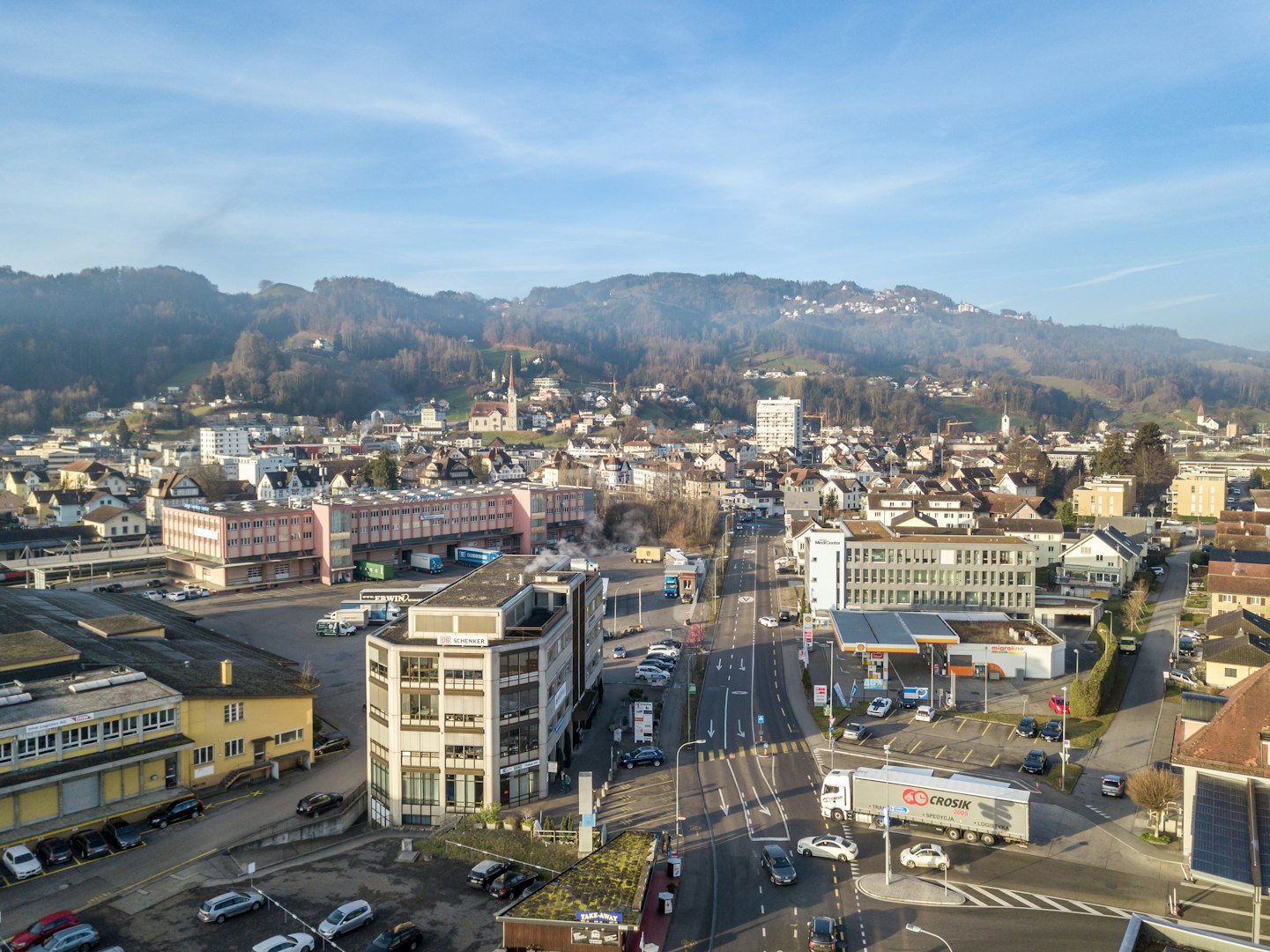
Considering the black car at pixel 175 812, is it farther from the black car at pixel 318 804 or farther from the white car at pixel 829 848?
the white car at pixel 829 848

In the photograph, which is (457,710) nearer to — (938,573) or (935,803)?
(935,803)

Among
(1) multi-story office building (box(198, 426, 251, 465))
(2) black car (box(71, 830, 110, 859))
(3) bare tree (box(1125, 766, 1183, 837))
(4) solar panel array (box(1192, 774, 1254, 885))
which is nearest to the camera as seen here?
(4) solar panel array (box(1192, 774, 1254, 885))

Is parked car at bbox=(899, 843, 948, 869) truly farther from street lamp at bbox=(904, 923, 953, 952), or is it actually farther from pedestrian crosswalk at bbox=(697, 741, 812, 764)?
pedestrian crosswalk at bbox=(697, 741, 812, 764)

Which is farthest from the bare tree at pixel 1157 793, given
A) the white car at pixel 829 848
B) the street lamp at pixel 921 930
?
the street lamp at pixel 921 930

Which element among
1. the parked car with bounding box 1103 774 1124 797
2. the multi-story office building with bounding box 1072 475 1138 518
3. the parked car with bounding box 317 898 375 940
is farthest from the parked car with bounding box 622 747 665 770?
the multi-story office building with bounding box 1072 475 1138 518

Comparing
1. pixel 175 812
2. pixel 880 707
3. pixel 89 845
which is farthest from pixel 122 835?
pixel 880 707

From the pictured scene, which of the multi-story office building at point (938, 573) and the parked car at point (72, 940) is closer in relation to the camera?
the parked car at point (72, 940)
